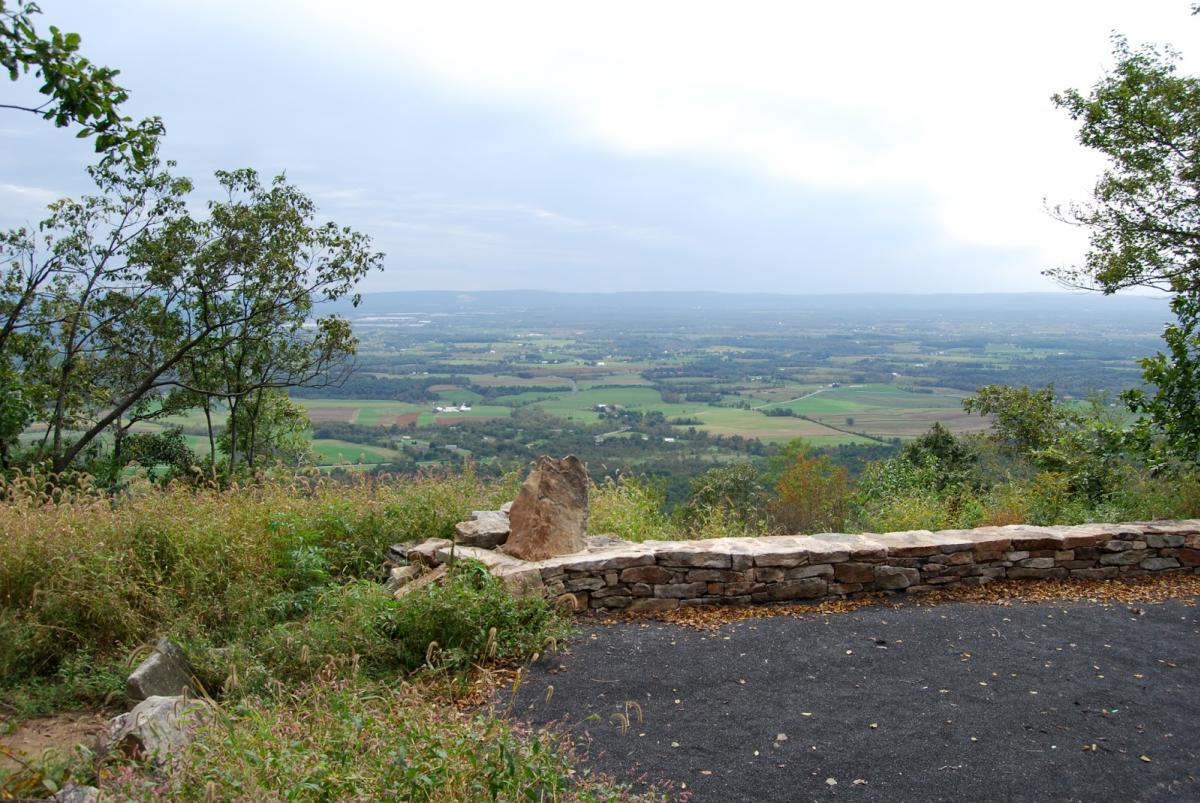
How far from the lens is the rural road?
3.35 metres

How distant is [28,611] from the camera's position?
4660 mm

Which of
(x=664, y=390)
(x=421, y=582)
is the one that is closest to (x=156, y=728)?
(x=421, y=582)

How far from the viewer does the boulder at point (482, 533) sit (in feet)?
18.9

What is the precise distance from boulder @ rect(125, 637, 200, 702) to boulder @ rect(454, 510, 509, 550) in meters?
2.06

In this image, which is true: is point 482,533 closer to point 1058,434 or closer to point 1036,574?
point 1036,574

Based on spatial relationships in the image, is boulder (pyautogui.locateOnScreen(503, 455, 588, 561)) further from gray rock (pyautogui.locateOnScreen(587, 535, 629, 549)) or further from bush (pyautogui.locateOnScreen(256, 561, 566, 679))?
bush (pyautogui.locateOnScreen(256, 561, 566, 679))

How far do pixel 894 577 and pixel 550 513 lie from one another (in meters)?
2.73

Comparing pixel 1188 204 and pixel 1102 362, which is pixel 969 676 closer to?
pixel 1188 204

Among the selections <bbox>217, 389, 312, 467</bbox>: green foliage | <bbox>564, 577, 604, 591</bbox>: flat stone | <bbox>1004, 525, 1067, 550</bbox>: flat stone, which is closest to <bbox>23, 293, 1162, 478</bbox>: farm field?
<bbox>217, 389, 312, 467</bbox>: green foliage

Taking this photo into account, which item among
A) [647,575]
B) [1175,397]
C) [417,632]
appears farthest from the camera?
[1175,397]

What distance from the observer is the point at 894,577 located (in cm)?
579

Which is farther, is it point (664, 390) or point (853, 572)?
point (664, 390)

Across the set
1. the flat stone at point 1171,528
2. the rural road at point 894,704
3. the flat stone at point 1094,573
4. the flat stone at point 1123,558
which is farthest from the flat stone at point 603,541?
the flat stone at point 1171,528

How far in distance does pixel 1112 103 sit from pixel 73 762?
12711 millimetres
